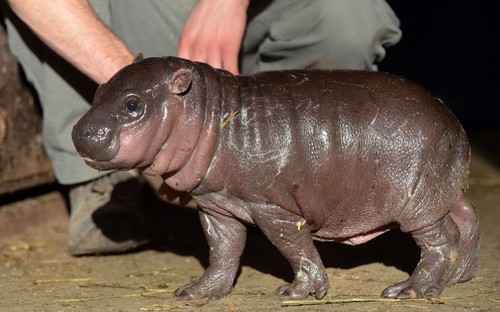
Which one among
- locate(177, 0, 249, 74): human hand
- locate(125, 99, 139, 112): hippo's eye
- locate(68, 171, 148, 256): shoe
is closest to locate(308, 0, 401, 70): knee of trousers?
locate(177, 0, 249, 74): human hand

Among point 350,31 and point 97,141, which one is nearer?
point 97,141

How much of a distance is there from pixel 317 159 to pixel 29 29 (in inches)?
75.6

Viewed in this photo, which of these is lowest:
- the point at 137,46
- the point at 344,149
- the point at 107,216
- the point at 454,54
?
the point at 454,54

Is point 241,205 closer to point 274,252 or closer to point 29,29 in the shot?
point 274,252

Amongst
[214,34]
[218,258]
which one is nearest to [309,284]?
[218,258]

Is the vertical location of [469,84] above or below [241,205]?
below

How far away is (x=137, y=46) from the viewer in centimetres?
518

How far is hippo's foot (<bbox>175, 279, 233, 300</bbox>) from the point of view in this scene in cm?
406

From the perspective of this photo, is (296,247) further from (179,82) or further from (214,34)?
(214,34)

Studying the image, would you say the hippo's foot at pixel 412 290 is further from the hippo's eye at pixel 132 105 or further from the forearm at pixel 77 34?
the forearm at pixel 77 34

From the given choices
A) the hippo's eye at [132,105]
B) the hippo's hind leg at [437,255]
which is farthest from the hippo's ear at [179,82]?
the hippo's hind leg at [437,255]

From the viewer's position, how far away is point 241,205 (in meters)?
3.90

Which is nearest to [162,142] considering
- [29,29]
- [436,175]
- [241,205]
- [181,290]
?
[241,205]

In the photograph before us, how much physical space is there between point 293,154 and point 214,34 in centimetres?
93
